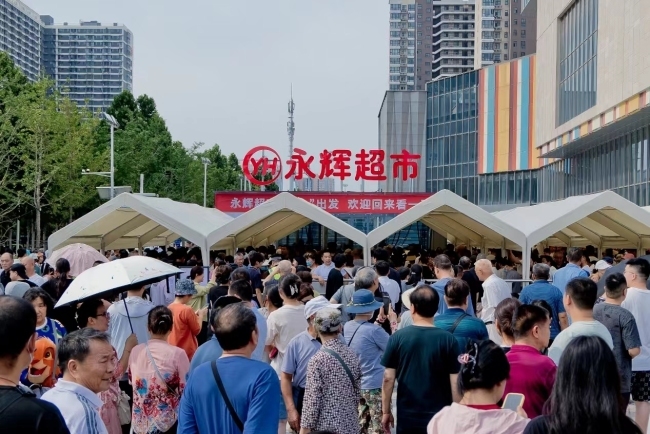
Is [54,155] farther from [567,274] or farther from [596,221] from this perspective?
[567,274]

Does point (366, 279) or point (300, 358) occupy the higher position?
point (366, 279)

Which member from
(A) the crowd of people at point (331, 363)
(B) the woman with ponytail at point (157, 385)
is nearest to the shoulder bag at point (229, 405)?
(A) the crowd of people at point (331, 363)

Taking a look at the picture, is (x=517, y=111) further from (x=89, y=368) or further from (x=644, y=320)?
(x=89, y=368)

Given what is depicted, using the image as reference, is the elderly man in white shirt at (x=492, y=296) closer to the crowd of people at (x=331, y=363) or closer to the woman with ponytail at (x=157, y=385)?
the crowd of people at (x=331, y=363)

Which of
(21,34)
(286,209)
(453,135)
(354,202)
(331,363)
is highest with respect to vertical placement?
(21,34)

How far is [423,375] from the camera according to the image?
5.48m

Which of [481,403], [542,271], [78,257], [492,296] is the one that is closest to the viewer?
[481,403]

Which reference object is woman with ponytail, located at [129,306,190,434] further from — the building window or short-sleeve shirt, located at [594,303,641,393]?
the building window

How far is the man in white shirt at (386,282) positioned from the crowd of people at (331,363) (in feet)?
3.96

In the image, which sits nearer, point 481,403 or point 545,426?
point 545,426

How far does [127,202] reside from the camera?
660 inches

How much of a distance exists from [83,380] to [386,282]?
7385 millimetres

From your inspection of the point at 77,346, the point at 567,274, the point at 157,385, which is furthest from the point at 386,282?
the point at 77,346

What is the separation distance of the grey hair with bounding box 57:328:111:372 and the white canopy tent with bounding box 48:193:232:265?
12.5m
